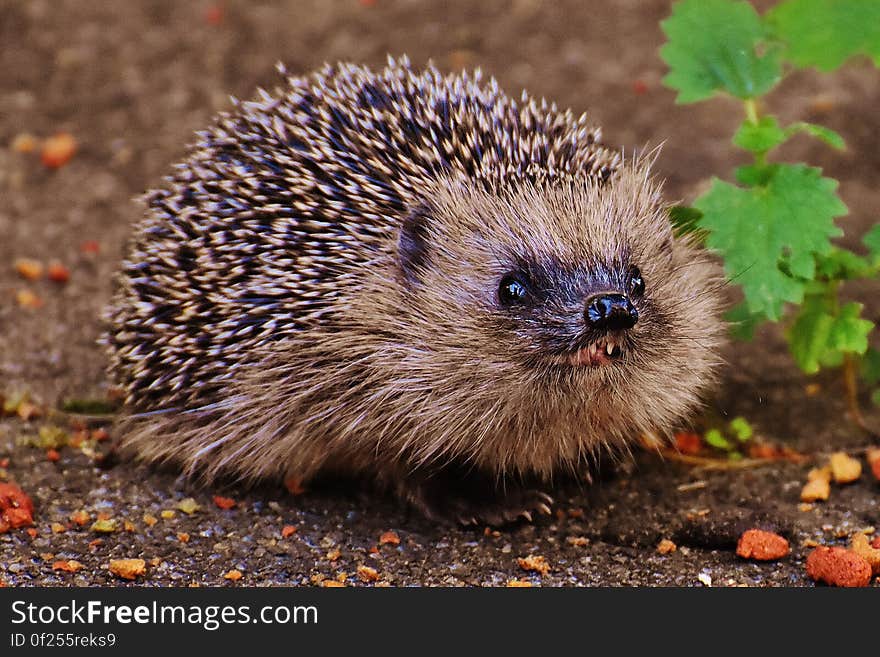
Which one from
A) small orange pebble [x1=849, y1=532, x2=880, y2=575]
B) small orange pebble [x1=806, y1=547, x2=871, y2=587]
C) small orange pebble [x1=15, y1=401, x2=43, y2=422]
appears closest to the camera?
small orange pebble [x1=806, y1=547, x2=871, y2=587]

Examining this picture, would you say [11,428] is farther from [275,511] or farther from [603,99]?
[603,99]

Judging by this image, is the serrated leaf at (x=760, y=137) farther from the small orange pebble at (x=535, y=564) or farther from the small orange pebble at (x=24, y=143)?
the small orange pebble at (x=24, y=143)

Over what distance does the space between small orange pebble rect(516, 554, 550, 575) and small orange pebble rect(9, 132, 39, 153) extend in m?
5.30

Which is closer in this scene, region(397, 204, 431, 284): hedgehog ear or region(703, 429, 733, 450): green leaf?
region(397, 204, 431, 284): hedgehog ear

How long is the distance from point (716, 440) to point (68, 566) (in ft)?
10.2

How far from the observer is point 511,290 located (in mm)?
4965

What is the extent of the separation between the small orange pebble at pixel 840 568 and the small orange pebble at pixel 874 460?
83 centimetres

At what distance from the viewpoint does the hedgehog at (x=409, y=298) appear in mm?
5023

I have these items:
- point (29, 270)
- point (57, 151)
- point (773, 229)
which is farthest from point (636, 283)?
point (57, 151)

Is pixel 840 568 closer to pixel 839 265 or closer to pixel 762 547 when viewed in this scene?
pixel 762 547

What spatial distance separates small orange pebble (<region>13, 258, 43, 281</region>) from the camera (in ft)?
23.7

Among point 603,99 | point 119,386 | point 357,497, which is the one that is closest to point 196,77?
point 603,99

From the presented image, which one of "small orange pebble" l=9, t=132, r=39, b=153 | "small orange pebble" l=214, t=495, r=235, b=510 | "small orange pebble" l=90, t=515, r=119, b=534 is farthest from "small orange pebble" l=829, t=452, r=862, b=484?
"small orange pebble" l=9, t=132, r=39, b=153

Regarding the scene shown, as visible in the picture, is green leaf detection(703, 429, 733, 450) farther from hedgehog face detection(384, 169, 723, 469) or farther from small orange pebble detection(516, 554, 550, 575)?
small orange pebble detection(516, 554, 550, 575)
